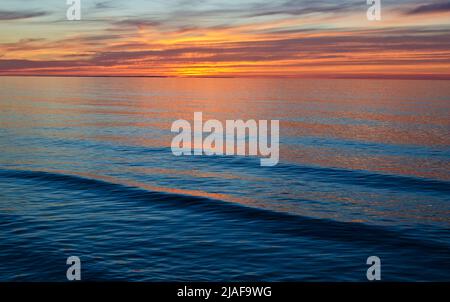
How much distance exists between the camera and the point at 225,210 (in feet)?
106

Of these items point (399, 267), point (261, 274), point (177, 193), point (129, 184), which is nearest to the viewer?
point (261, 274)

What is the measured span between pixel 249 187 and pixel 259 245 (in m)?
13.6

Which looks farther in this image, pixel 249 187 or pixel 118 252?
pixel 249 187

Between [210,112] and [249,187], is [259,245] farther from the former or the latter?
[210,112]

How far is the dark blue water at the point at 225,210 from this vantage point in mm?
22219

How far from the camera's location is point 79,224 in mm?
28062

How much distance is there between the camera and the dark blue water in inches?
875

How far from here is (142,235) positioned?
26.3 metres
